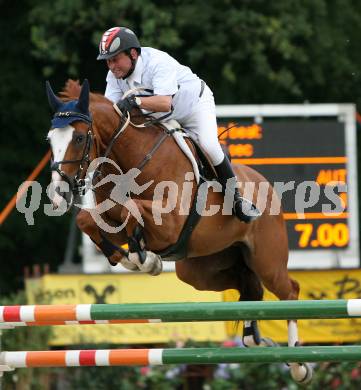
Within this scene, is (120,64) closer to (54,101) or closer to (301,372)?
(54,101)

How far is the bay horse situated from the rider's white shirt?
0.21 metres

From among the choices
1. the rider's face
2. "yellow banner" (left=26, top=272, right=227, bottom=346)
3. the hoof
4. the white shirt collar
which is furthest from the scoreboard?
the rider's face

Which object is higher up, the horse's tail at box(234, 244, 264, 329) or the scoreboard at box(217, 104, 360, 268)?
the scoreboard at box(217, 104, 360, 268)

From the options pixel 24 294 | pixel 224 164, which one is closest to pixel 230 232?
pixel 224 164

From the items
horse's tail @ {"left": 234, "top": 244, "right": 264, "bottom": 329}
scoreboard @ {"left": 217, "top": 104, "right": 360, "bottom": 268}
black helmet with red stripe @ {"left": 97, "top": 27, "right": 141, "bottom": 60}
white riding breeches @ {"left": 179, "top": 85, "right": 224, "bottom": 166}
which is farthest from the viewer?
scoreboard @ {"left": 217, "top": 104, "right": 360, "bottom": 268}

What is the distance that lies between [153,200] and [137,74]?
82 cm

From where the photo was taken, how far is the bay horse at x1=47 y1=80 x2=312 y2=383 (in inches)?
274

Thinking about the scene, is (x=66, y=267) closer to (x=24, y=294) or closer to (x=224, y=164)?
(x=24, y=294)

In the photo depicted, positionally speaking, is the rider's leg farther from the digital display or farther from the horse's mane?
the digital display

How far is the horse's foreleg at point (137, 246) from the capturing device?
282 inches

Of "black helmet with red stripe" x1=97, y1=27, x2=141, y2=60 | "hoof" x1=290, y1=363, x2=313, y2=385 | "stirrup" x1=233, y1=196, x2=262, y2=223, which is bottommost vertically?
"hoof" x1=290, y1=363, x2=313, y2=385

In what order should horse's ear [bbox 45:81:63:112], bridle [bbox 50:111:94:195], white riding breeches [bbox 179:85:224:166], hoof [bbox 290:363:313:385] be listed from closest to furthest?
bridle [bbox 50:111:94:195], horse's ear [bbox 45:81:63:112], white riding breeches [bbox 179:85:224:166], hoof [bbox 290:363:313:385]

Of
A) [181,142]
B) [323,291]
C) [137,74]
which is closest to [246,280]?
[181,142]

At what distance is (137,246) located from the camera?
718cm
